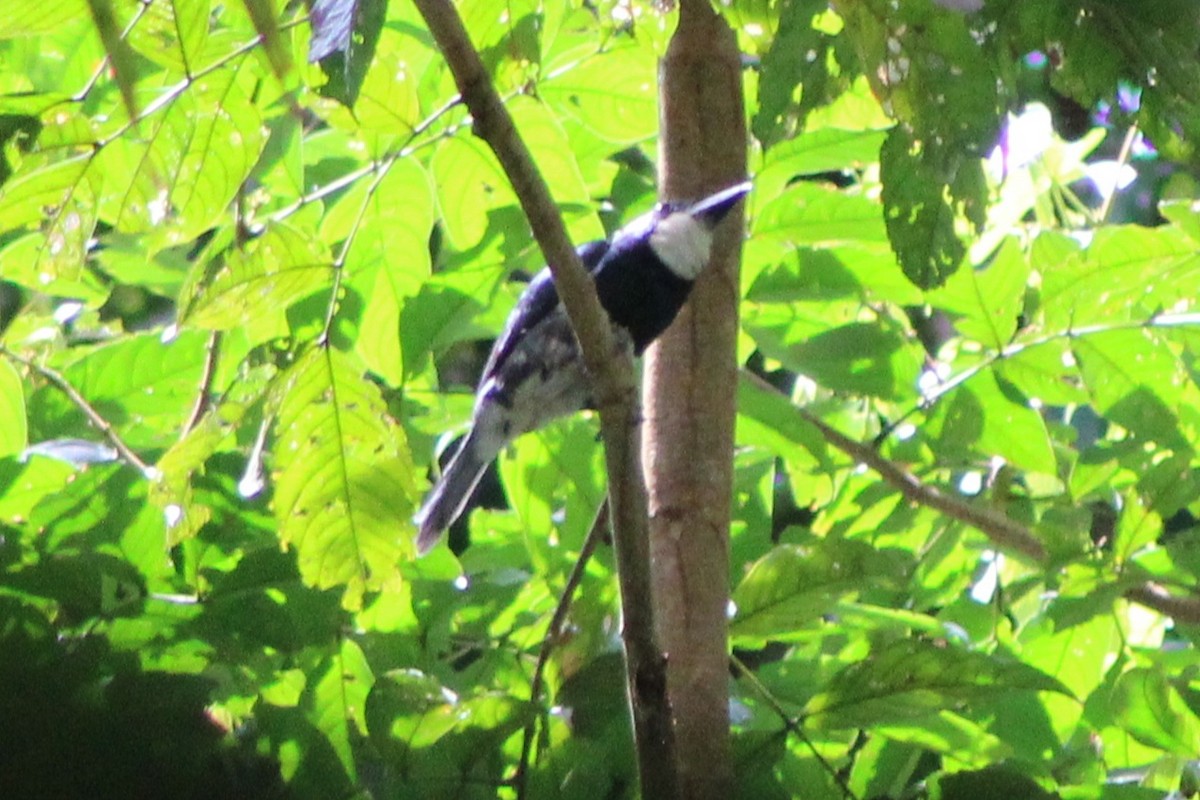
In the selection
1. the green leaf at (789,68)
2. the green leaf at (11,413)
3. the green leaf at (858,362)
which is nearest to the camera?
the green leaf at (789,68)

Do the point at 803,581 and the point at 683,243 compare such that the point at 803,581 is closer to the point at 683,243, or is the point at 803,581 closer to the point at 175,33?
the point at 683,243

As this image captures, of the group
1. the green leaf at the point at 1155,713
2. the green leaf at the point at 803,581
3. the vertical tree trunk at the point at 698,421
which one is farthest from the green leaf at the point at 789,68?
the green leaf at the point at 1155,713

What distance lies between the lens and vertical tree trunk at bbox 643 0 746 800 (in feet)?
4.20

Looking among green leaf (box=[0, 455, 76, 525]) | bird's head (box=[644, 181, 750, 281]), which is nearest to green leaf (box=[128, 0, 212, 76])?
green leaf (box=[0, 455, 76, 525])

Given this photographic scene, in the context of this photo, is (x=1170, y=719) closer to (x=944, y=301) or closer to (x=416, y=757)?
(x=944, y=301)

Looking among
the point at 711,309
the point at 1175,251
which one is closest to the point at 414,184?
the point at 711,309

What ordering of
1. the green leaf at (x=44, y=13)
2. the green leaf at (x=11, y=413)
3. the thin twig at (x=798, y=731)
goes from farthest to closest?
the green leaf at (x=11, y=413), the thin twig at (x=798, y=731), the green leaf at (x=44, y=13)

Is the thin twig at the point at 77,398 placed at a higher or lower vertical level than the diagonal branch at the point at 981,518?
higher

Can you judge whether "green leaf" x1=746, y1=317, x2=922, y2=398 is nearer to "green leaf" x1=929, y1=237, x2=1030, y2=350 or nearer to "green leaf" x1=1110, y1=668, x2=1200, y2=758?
"green leaf" x1=929, y1=237, x2=1030, y2=350

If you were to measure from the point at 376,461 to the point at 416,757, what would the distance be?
31 cm

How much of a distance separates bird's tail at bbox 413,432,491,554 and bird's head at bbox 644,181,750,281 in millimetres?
412

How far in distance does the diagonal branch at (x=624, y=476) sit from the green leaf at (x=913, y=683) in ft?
0.65

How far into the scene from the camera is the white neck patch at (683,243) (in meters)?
1.54

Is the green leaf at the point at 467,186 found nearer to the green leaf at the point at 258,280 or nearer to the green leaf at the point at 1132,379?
the green leaf at the point at 258,280
